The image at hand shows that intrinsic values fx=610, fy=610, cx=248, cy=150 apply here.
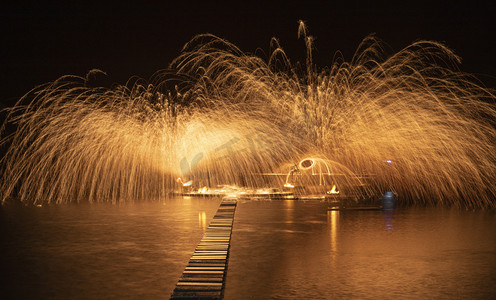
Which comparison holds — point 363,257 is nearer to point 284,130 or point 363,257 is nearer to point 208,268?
point 208,268

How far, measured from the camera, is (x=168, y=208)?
20641mm

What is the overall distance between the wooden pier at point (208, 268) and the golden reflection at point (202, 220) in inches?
6.3

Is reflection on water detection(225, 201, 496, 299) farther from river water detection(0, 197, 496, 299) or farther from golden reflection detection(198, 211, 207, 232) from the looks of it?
golden reflection detection(198, 211, 207, 232)

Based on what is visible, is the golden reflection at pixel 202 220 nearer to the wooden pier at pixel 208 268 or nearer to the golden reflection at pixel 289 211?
the wooden pier at pixel 208 268

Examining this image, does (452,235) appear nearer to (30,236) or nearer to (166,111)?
(30,236)

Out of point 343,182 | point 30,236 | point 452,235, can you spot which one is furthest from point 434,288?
point 343,182

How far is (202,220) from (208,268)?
6.89 m

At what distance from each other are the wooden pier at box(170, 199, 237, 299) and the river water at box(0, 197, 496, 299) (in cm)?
19

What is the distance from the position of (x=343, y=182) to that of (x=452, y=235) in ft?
49.2

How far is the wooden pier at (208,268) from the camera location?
8.62m

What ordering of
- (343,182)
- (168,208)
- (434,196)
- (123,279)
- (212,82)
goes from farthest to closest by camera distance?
(343,182)
(212,82)
(434,196)
(168,208)
(123,279)

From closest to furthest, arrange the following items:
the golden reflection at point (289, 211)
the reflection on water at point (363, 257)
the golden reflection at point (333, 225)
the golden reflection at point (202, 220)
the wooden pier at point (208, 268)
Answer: the wooden pier at point (208, 268) < the reflection on water at point (363, 257) < the golden reflection at point (333, 225) < the golden reflection at point (202, 220) < the golden reflection at point (289, 211)

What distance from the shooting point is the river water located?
8945 millimetres

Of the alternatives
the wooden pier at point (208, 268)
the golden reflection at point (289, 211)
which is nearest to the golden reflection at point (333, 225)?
the golden reflection at point (289, 211)
